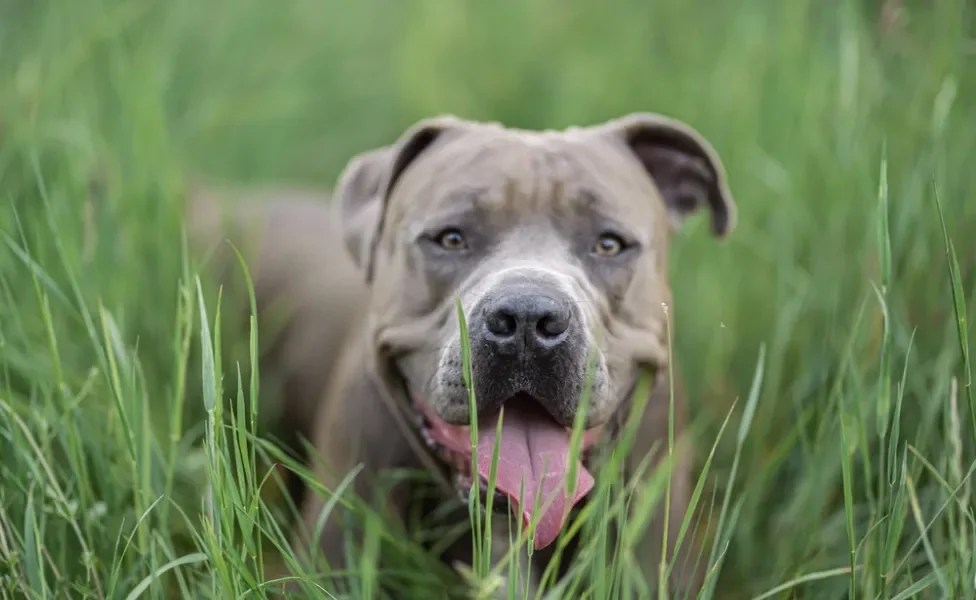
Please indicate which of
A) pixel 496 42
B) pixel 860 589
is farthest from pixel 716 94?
pixel 860 589

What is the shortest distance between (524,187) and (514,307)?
1.52 feet

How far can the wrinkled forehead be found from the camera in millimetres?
2465

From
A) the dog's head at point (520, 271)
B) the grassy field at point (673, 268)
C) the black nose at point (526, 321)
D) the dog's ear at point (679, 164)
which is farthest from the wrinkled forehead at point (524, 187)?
the grassy field at point (673, 268)

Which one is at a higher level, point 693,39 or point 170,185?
point 693,39

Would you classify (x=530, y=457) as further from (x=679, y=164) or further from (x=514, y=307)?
(x=679, y=164)

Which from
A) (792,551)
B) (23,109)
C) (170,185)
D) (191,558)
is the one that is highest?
(23,109)

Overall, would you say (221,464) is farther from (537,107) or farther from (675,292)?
(537,107)

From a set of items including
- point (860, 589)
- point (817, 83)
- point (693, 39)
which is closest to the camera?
point (860, 589)

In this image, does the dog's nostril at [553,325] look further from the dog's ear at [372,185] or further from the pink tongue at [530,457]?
the dog's ear at [372,185]

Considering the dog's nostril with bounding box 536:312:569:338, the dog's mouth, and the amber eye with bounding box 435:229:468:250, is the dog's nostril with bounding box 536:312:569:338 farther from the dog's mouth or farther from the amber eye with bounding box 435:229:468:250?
the amber eye with bounding box 435:229:468:250

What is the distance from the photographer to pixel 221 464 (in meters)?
1.82

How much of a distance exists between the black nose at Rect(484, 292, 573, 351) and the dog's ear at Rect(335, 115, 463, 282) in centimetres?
73

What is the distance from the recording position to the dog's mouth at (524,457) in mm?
→ 2094

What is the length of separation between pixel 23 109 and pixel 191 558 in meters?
2.09
